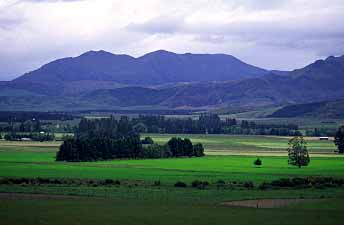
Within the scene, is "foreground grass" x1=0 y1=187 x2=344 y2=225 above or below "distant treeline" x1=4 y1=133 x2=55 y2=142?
below

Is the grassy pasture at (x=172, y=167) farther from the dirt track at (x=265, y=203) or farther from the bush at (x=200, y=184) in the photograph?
the dirt track at (x=265, y=203)

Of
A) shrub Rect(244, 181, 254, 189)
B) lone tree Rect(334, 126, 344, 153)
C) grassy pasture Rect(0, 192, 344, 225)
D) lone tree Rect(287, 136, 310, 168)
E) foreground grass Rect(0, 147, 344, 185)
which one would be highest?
lone tree Rect(334, 126, 344, 153)

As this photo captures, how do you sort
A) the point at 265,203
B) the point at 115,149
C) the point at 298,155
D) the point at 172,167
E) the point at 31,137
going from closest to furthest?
the point at 265,203 → the point at 172,167 → the point at 298,155 → the point at 115,149 → the point at 31,137

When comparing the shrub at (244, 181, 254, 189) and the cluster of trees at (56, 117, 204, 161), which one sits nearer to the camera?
the shrub at (244, 181, 254, 189)

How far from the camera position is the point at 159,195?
6788cm

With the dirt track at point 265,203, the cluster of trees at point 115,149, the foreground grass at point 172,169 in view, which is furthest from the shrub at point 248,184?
the cluster of trees at point 115,149

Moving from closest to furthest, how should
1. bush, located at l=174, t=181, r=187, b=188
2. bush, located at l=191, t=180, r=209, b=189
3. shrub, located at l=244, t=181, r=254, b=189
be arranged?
shrub, located at l=244, t=181, r=254, b=189 → bush, located at l=191, t=180, r=209, b=189 → bush, located at l=174, t=181, r=187, b=188

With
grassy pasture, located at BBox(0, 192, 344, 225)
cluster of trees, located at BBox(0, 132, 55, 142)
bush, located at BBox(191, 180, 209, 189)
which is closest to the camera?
grassy pasture, located at BBox(0, 192, 344, 225)

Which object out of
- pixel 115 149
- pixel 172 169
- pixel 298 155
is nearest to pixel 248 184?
pixel 172 169

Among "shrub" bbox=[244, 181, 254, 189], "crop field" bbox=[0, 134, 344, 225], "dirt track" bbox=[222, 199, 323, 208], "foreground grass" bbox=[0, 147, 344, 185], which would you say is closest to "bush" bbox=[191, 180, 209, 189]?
"crop field" bbox=[0, 134, 344, 225]

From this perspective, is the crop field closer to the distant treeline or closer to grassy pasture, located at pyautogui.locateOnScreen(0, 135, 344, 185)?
grassy pasture, located at pyautogui.locateOnScreen(0, 135, 344, 185)

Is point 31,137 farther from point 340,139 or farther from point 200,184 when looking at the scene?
point 200,184

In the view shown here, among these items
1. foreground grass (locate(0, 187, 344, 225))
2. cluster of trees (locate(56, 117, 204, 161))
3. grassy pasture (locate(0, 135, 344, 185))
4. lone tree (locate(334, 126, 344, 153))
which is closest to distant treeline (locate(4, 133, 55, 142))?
grassy pasture (locate(0, 135, 344, 185))

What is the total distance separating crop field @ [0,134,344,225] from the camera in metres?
53.5
